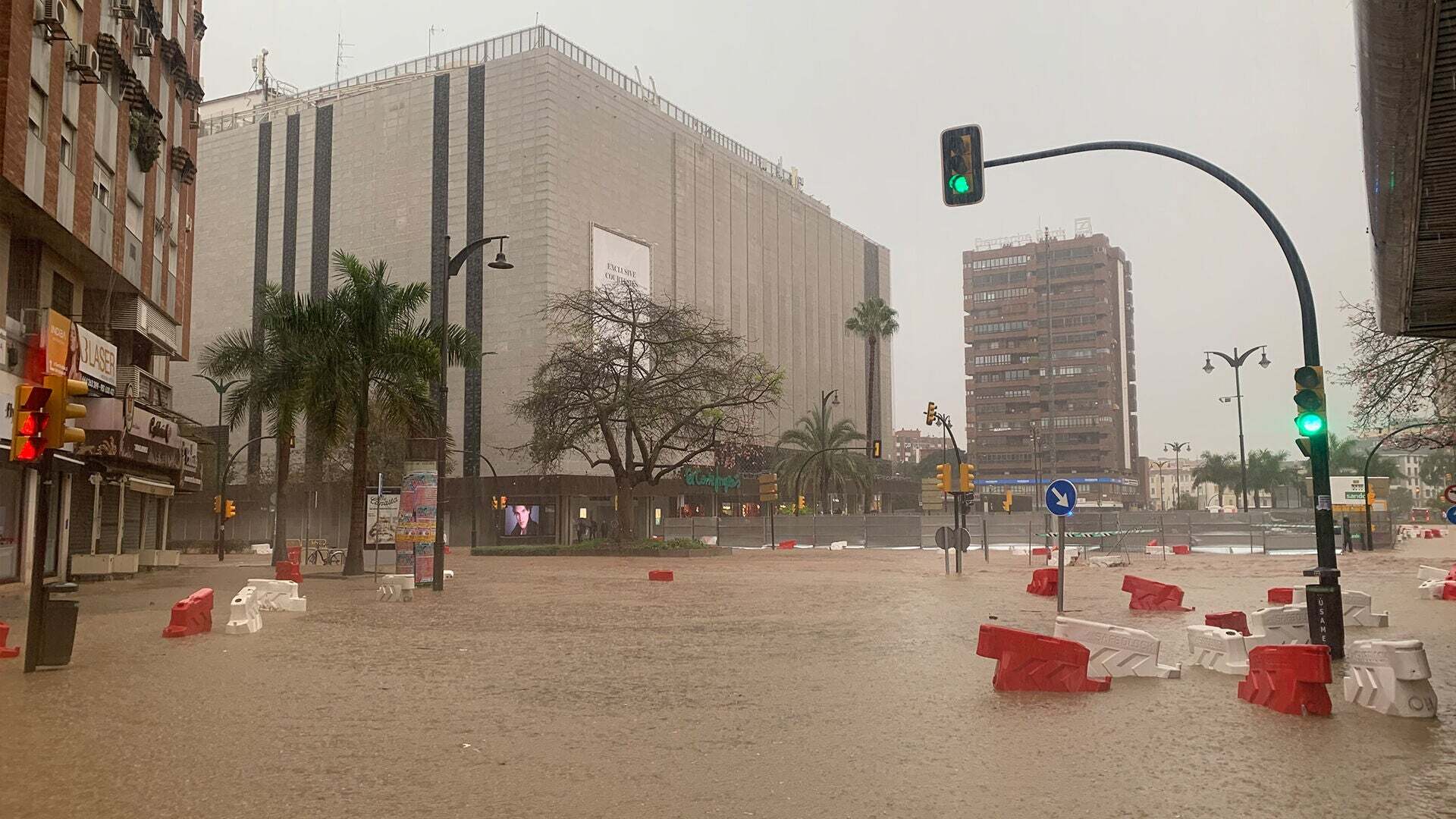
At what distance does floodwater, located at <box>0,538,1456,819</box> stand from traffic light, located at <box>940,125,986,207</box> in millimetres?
5462

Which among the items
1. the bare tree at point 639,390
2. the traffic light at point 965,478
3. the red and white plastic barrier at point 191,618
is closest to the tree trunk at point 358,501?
the red and white plastic barrier at point 191,618

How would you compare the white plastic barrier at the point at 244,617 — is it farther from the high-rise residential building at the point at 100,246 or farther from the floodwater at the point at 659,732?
the high-rise residential building at the point at 100,246

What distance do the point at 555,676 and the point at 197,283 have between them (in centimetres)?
8806

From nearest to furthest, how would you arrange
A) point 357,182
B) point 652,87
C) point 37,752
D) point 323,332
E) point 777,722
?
point 37,752 < point 777,722 < point 323,332 < point 357,182 < point 652,87

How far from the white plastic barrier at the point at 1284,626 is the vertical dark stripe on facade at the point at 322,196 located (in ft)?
254

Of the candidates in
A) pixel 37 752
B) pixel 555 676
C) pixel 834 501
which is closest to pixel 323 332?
pixel 555 676

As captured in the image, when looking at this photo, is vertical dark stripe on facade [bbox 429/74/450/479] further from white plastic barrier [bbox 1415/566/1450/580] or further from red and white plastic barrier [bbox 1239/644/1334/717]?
red and white plastic barrier [bbox 1239/644/1334/717]

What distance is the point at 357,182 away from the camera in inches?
3155

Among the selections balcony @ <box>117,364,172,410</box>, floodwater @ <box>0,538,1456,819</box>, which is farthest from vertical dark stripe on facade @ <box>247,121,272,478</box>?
floodwater @ <box>0,538,1456,819</box>

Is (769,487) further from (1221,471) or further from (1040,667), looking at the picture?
(1221,471)

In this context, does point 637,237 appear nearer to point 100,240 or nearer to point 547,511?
point 547,511

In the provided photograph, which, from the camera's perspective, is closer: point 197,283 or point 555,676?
point 555,676

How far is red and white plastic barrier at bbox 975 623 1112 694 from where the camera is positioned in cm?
1025

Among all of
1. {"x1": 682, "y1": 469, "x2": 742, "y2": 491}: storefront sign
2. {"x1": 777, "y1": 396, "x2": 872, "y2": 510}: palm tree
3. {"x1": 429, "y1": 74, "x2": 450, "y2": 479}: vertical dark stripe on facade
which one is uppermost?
{"x1": 429, "y1": 74, "x2": 450, "y2": 479}: vertical dark stripe on facade
